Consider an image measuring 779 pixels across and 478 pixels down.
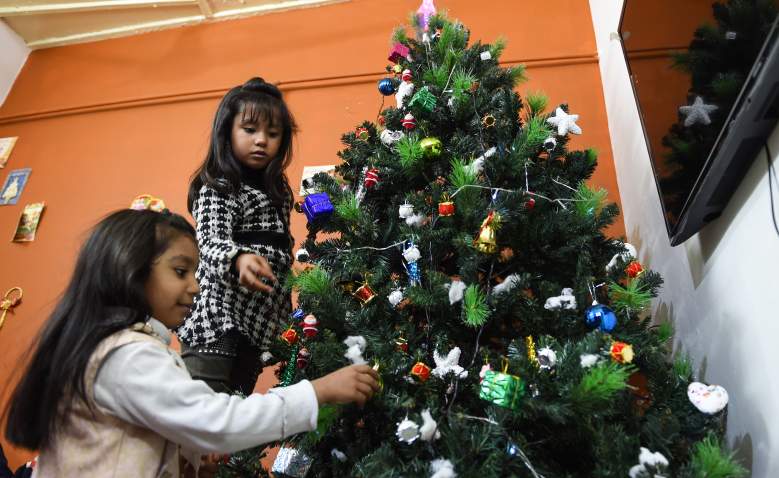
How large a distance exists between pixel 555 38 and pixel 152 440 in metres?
1.95

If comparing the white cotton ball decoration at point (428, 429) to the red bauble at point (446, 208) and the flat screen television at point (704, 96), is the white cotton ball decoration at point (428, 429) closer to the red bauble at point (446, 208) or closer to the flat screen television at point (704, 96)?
the red bauble at point (446, 208)

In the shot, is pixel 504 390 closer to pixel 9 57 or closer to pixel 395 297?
pixel 395 297

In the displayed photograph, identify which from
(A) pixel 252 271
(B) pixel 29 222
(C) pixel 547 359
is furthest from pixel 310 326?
(B) pixel 29 222

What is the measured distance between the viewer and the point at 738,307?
927mm

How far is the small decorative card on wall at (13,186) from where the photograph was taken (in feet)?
8.14

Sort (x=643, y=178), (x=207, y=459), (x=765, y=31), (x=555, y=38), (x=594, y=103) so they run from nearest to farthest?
(x=765, y=31) → (x=207, y=459) → (x=643, y=178) → (x=594, y=103) → (x=555, y=38)

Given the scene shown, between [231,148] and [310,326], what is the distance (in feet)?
1.89

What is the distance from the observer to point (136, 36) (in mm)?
2756

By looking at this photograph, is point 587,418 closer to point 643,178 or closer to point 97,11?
point 643,178

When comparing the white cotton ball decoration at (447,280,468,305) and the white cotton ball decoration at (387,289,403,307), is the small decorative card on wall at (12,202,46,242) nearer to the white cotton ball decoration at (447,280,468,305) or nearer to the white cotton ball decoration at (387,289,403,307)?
the white cotton ball decoration at (387,289,403,307)

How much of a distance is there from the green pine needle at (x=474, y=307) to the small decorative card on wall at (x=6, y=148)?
256 centimetres

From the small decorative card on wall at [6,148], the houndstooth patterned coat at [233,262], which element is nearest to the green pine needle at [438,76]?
the houndstooth patterned coat at [233,262]

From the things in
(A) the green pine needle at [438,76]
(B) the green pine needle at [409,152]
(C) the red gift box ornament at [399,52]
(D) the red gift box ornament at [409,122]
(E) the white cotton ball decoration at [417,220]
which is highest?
(C) the red gift box ornament at [399,52]

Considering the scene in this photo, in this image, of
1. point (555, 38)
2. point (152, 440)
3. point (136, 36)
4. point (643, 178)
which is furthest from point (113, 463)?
point (136, 36)
